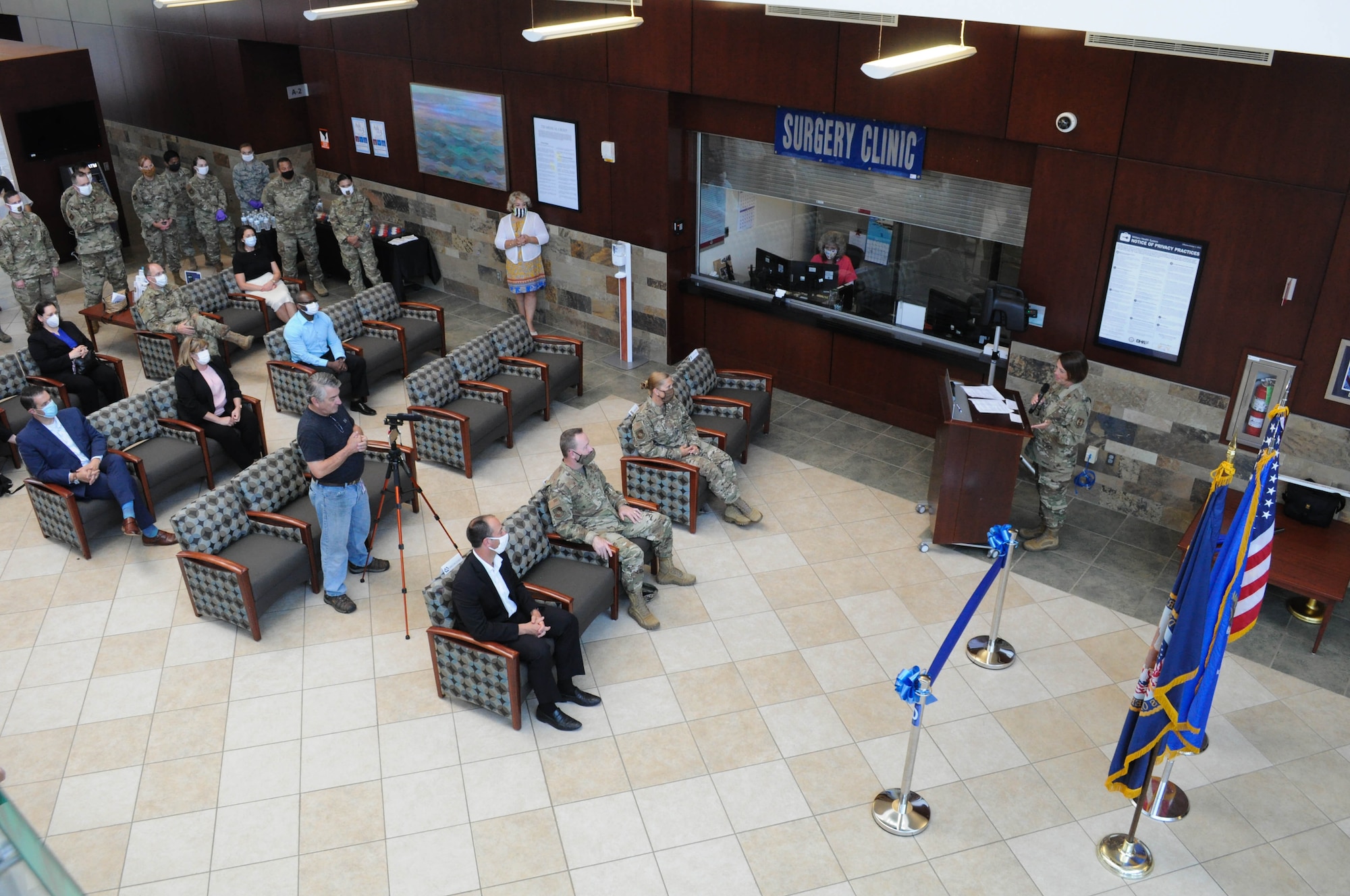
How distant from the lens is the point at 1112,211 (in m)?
7.61

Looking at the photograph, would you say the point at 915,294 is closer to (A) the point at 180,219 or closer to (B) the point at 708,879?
(B) the point at 708,879

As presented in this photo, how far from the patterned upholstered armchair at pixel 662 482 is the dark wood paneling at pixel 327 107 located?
752 centimetres

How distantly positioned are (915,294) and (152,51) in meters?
12.0

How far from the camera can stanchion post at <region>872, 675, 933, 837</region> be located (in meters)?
5.37

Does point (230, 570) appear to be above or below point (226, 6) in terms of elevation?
below

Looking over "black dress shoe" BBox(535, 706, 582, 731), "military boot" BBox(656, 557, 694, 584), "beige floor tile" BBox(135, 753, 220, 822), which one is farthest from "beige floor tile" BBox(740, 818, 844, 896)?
"beige floor tile" BBox(135, 753, 220, 822)

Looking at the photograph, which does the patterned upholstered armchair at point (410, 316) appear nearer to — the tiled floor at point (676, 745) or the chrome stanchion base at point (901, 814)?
the tiled floor at point (676, 745)

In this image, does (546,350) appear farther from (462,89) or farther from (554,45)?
(462,89)

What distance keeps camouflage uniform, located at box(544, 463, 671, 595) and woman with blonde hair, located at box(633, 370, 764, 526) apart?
2.65 feet

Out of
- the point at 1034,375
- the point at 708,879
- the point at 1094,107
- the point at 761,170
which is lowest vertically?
the point at 708,879

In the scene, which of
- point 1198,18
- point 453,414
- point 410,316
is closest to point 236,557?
point 453,414

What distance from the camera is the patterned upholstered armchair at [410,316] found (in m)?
10.6

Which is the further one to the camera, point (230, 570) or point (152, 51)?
point (152, 51)

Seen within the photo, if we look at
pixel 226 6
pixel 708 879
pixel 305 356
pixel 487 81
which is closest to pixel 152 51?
pixel 226 6
